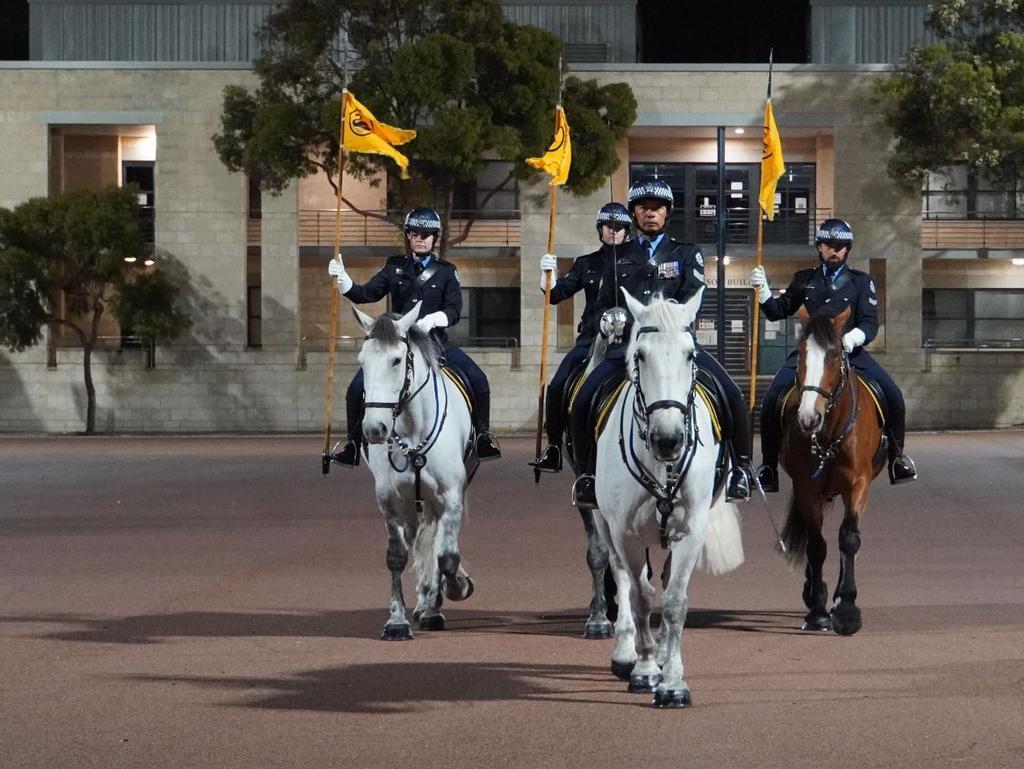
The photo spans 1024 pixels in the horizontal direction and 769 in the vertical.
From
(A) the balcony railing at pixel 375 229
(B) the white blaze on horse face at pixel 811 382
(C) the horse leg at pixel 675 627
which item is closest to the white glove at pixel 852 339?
(B) the white blaze on horse face at pixel 811 382

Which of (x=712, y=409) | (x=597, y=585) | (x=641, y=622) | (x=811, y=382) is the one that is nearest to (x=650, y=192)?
(x=712, y=409)

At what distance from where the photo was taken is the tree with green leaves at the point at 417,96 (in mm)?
42781

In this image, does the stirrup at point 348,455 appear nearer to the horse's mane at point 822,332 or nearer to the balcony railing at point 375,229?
the horse's mane at point 822,332

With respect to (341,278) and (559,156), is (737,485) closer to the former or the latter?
(341,278)

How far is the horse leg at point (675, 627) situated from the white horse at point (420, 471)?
112 inches

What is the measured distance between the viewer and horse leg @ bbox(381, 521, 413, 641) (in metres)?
12.0

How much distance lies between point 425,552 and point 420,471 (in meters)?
0.67

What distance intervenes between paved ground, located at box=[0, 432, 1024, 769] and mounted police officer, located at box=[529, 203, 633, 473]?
54.5 inches

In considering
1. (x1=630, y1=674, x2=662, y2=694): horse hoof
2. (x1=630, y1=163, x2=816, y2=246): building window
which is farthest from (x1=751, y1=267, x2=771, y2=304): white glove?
(x1=630, y1=163, x2=816, y2=246): building window

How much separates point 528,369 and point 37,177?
51.7 feet

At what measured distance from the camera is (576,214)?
169 ft

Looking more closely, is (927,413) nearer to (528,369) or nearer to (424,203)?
(528,369)

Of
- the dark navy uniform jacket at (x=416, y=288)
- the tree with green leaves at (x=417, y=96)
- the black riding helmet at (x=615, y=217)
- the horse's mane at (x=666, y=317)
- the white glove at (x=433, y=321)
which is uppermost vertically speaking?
the tree with green leaves at (x=417, y=96)

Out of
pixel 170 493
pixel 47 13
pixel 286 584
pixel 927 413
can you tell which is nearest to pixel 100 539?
pixel 286 584
